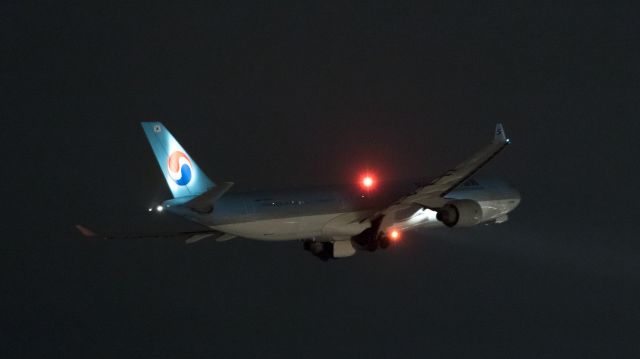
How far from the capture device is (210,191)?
184 ft

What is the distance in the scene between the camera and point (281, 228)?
200 ft

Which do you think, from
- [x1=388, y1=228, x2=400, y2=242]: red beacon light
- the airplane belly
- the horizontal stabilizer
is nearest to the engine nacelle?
[x1=388, y1=228, x2=400, y2=242]: red beacon light

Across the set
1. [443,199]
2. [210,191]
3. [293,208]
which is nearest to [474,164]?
[443,199]

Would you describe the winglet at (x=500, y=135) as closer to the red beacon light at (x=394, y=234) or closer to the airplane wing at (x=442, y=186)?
the airplane wing at (x=442, y=186)

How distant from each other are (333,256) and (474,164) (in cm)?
945

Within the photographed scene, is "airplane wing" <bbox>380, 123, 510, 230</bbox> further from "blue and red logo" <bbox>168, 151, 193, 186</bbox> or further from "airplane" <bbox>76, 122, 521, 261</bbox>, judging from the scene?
"blue and red logo" <bbox>168, 151, 193, 186</bbox>

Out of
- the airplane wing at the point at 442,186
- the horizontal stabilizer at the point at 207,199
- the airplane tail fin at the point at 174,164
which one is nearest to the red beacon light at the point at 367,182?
the airplane wing at the point at 442,186

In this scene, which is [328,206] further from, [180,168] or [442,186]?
[180,168]

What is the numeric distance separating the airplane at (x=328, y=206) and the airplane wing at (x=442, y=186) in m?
0.04

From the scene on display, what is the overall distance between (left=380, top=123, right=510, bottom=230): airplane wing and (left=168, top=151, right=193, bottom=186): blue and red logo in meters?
9.51

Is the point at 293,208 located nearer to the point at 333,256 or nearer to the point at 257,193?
the point at 257,193

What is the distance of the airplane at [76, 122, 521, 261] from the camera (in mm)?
58906

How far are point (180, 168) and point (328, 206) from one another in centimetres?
710

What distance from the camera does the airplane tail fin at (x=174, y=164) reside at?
60344 millimetres
